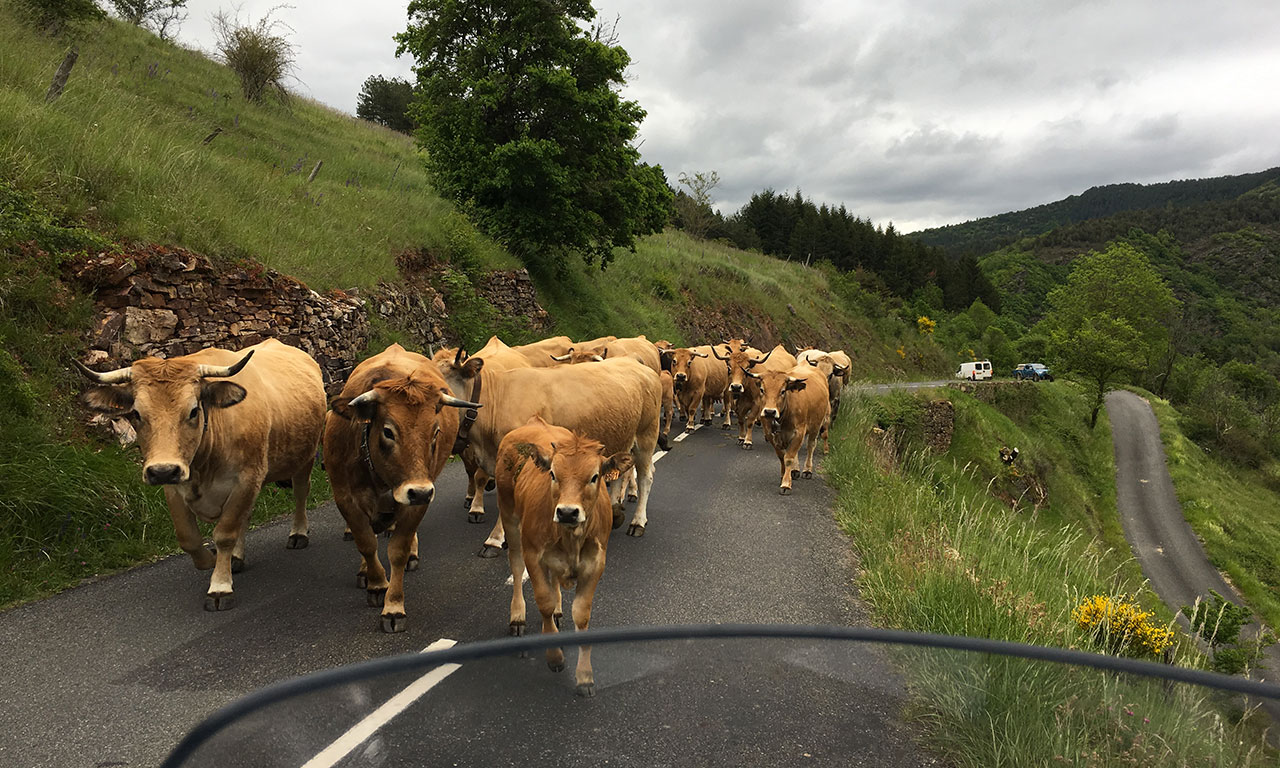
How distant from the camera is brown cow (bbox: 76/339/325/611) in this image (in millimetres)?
4523

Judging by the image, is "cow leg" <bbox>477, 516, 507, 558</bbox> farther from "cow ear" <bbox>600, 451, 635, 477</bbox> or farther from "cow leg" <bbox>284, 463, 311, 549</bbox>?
"cow ear" <bbox>600, 451, 635, 477</bbox>

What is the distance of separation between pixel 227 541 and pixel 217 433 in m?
0.82

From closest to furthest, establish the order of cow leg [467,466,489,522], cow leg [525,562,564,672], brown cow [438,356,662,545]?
cow leg [525,562,564,672] → brown cow [438,356,662,545] → cow leg [467,466,489,522]

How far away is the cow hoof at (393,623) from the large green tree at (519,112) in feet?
53.0

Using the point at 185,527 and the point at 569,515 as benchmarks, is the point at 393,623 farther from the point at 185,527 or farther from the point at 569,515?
the point at 569,515

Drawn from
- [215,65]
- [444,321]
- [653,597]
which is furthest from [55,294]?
[215,65]

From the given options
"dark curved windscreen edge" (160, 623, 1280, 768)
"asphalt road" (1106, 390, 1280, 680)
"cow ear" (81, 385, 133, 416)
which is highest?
"dark curved windscreen edge" (160, 623, 1280, 768)

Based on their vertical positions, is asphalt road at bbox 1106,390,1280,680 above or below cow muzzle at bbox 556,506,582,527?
below

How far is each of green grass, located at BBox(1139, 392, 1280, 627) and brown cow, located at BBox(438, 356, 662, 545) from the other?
27.8 m

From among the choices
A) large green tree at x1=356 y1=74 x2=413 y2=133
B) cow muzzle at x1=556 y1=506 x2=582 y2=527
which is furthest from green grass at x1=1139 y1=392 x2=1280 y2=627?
large green tree at x1=356 y1=74 x2=413 y2=133

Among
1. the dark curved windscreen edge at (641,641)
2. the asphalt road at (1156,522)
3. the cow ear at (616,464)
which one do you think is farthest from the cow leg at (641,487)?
the asphalt road at (1156,522)

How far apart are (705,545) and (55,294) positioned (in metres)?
7.64

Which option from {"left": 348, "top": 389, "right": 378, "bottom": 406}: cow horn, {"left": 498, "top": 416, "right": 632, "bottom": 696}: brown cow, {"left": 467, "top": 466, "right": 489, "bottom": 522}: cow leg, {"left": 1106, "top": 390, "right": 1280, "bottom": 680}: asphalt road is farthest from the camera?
{"left": 1106, "top": 390, "right": 1280, "bottom": 680}: asphalt road

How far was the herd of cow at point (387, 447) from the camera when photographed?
172 inches
